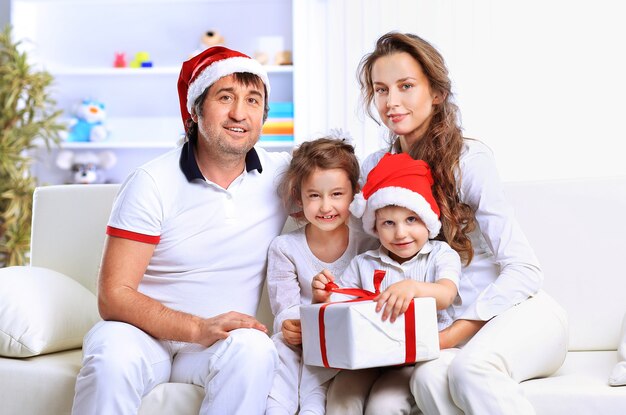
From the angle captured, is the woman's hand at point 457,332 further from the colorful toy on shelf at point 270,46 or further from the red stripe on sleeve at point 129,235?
the colorful toy on shelf at point 270,46

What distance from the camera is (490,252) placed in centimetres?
209

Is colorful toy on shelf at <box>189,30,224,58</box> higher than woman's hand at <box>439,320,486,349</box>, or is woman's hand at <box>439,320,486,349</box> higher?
colorful toy on shelf at <box>189,30,224,58</box>

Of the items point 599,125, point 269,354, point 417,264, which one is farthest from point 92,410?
point 599,125

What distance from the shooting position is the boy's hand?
75.4 inches

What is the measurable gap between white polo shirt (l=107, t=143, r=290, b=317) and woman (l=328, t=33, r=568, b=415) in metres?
0.38

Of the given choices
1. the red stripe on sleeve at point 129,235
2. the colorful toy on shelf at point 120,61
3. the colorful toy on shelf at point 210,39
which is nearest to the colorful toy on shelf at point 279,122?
the colorful toy on shelf at point 210,39

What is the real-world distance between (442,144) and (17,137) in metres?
3.85

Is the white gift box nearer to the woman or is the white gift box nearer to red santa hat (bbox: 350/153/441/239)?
the woman

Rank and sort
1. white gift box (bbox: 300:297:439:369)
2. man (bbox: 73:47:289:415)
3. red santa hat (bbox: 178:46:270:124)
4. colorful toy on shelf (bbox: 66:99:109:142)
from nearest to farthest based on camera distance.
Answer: white gift box (bbox: 300:297:439:369) → man (bbox: 73:47:289:415) → red santa hat (bbox: 178:46:270:124) → colorful toy on shelf (bbox: 66:99:109:142)

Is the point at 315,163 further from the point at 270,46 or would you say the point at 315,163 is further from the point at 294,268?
the point at 270,46

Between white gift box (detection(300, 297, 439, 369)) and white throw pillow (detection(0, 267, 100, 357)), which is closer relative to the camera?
white gift box (detection(300, 297, 439, 369))

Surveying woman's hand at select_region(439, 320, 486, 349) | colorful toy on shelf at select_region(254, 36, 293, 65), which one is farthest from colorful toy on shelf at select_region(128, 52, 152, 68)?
woman's hand at select_region(439, 320, 486, 349)

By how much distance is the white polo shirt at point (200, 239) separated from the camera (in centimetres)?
206

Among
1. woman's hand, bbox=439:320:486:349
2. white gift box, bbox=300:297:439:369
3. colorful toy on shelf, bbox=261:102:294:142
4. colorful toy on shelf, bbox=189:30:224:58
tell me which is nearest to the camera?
white gift box, bbox=300:297:439:369
